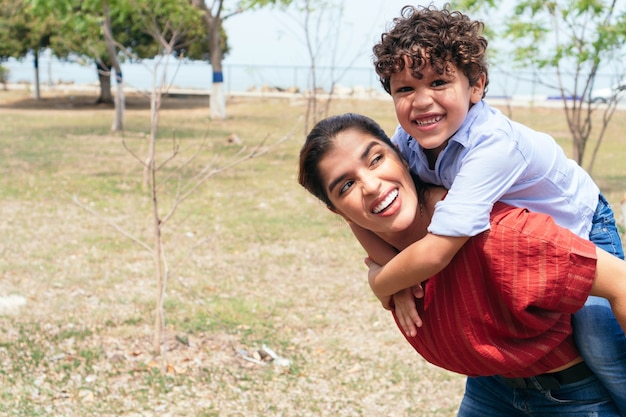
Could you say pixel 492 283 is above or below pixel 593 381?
above

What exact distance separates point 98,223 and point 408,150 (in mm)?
7097

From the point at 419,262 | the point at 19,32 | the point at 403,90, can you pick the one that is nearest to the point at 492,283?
the point at 419,262

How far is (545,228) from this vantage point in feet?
4.91

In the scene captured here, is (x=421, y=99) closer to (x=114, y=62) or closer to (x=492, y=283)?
(x=492, y=283)

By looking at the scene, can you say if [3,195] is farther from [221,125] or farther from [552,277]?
[221,125]

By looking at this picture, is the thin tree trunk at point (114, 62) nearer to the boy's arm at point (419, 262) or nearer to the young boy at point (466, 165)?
the young boy at point (466, 165)

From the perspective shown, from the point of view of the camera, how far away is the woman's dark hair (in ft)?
5.78

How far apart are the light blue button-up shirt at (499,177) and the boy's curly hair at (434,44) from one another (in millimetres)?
131

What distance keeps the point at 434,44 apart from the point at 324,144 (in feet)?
1.09

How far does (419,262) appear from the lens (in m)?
1.58

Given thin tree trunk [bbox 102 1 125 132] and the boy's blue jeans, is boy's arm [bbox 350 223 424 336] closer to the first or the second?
the boy's blue jeans

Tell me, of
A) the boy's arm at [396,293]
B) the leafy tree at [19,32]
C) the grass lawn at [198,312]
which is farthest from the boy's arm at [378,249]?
the leafy tree at [19,32]

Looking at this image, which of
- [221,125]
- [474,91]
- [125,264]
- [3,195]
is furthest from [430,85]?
[221,125]

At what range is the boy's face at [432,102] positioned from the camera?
1.69 m
